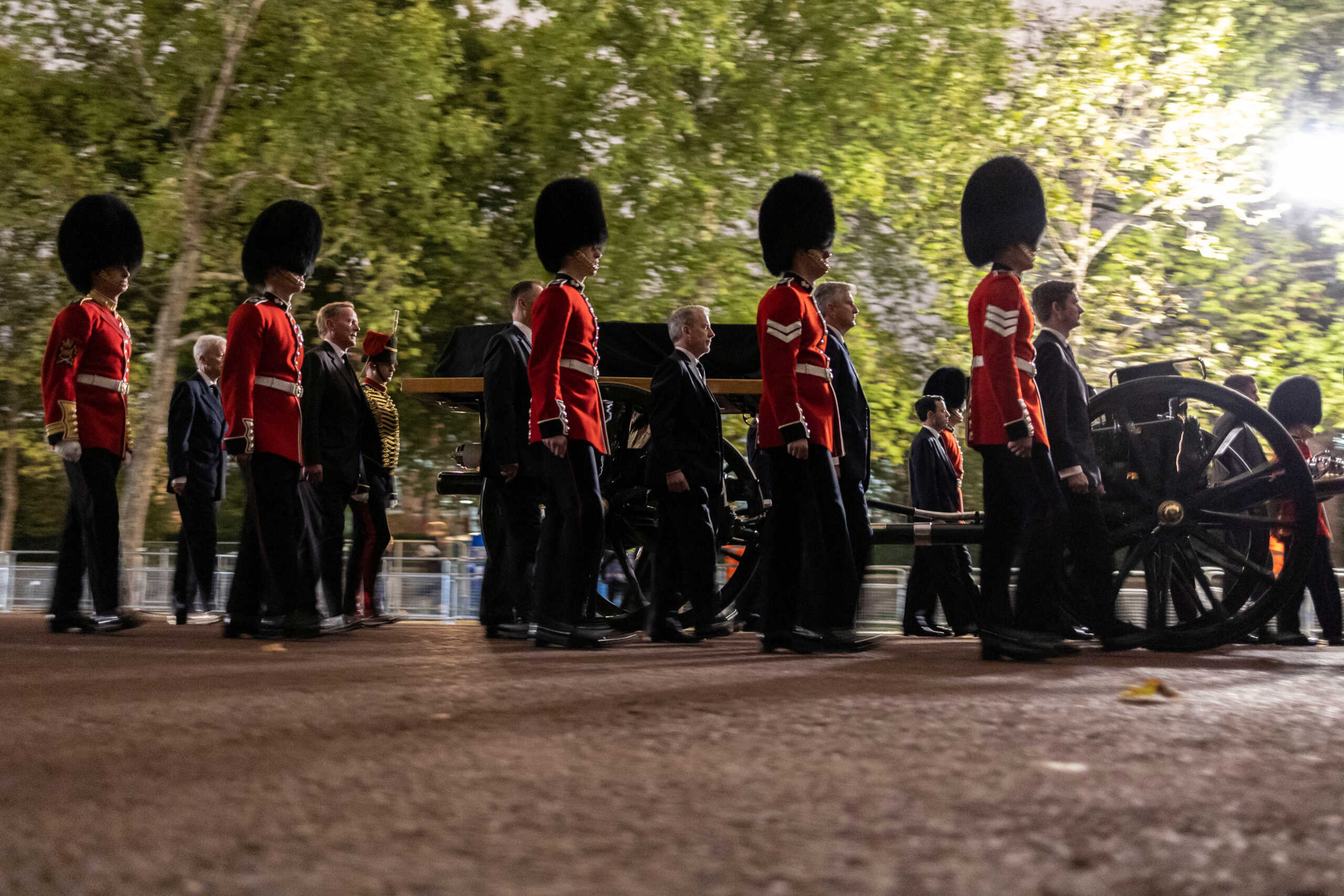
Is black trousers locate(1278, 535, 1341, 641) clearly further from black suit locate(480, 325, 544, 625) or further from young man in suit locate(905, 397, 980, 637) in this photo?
black suit locate(480, 325, 544, 625)

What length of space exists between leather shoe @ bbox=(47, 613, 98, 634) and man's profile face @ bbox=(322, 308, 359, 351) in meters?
2.15

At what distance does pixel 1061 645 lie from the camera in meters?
5.89

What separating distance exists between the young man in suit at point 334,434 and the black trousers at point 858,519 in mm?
2907

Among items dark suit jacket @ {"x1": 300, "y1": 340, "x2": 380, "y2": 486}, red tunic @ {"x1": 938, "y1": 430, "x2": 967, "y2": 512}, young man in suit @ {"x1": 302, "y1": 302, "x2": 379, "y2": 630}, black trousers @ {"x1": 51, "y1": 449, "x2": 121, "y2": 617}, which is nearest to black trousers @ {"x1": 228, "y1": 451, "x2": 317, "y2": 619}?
young man in suit @ {"x1": 302, "y1": 302, "x2": 379, "y2": 630}

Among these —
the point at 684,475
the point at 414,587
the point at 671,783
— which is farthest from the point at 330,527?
the point at 414,587

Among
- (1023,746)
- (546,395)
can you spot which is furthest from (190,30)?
(1023,746)

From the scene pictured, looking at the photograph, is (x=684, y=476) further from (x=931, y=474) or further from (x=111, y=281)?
(x=111, y=281)

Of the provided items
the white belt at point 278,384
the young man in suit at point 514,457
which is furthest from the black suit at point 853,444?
the white belt at point 278,384

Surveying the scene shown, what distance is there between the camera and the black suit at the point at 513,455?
24.9ft

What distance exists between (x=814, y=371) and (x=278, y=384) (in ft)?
9.39

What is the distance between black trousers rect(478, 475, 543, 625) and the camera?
775 centimetres

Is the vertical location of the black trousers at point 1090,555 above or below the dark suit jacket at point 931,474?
below

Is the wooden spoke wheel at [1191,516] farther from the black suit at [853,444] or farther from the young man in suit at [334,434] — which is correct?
the young man in suit at [334,434]

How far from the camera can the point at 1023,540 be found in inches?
231
